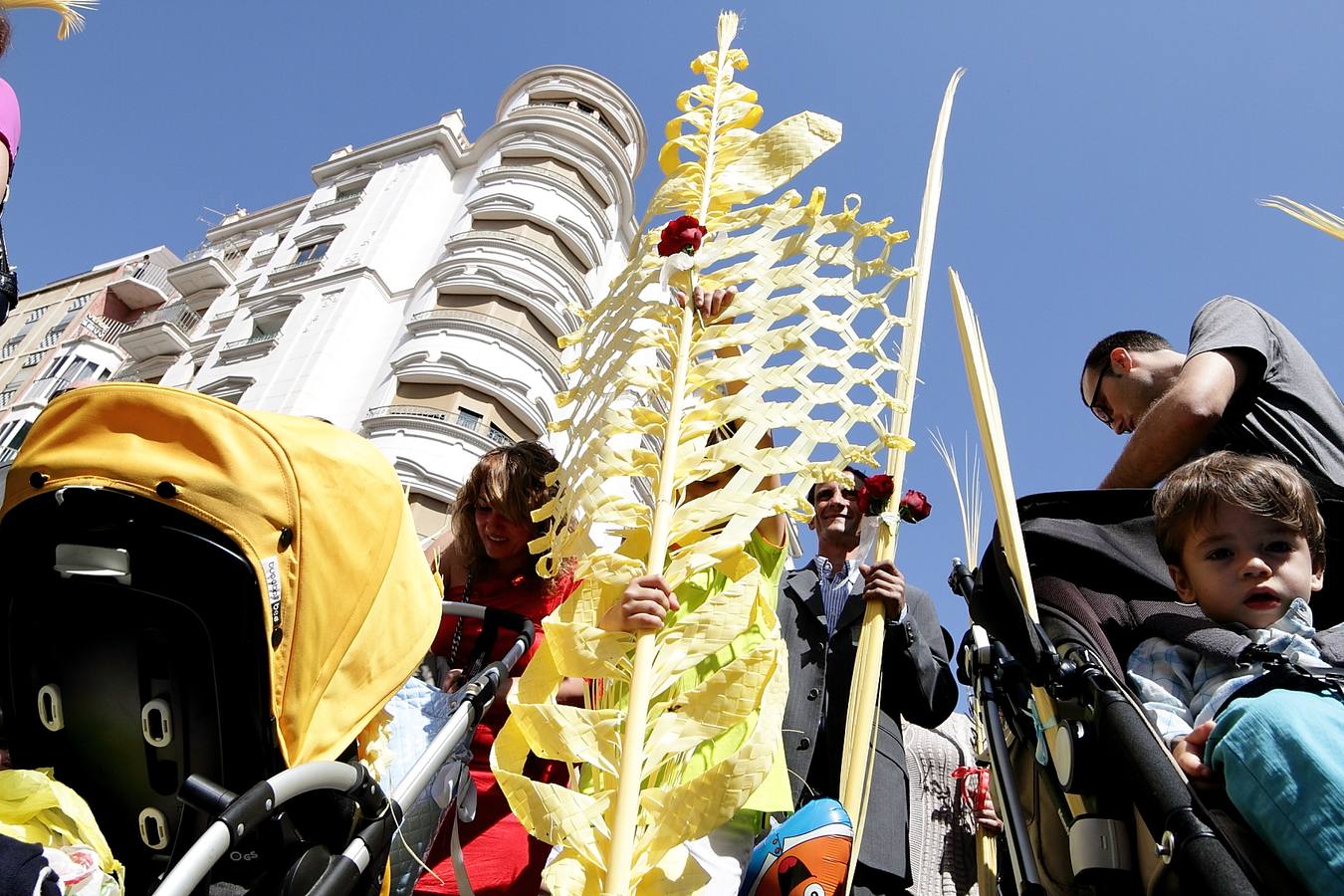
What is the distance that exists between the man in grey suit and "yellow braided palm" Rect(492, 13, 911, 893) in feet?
1.57

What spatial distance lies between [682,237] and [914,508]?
2.81 feet

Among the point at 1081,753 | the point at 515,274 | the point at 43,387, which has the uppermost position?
the point at 515,274

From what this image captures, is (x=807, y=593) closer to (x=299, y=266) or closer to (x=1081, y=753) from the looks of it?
(x=1081, y=753)

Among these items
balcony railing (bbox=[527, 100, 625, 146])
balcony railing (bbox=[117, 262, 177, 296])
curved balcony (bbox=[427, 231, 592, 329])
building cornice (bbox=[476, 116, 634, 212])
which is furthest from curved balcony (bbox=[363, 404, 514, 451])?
balcony railing (bbox=[117, 262, 177, 296])

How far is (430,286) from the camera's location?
22.1 metres

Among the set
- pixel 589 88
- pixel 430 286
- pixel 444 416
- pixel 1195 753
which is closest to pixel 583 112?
pixel 589 88

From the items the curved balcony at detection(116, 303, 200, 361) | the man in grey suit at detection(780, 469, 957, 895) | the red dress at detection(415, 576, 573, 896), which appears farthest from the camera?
the curved balcony at detection(116, 303, 200, 361)

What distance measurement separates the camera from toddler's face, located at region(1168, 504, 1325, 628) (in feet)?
5.42

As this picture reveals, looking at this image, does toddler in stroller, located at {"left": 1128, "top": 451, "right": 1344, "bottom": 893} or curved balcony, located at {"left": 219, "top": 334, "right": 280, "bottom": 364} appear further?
curved balcony, located at {"left": 219, "top": 334, "right": 280, "bottom": 364}

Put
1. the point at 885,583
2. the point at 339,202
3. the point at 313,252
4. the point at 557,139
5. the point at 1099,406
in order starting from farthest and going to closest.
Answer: the point at 339,202, the point at 313,252, the point at 557,139, the point at 1099,406, the point at 885,583

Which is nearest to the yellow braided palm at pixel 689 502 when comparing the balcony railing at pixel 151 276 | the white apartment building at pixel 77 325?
the white apartment building at pixel 77 325

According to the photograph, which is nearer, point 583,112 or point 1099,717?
point 1099,717

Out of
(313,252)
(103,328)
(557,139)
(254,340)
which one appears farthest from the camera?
(103,328)

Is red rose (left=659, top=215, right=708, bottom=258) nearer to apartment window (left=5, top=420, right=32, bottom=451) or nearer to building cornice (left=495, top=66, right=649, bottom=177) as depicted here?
apartment window (left=5, top=420, right=32, bottom=451)
